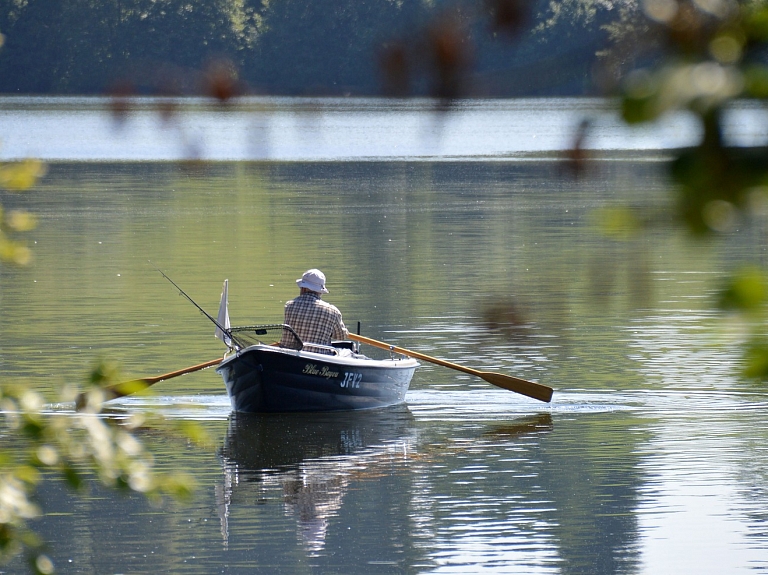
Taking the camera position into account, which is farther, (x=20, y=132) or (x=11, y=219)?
(x=20, y=132)

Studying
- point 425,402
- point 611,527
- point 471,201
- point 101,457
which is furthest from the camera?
point 471,201

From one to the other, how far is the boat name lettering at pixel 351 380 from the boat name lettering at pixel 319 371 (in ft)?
0.56

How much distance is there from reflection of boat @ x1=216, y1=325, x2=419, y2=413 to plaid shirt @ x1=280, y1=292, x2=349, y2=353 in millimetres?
116

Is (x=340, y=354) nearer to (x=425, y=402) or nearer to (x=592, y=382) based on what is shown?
(x=425, y=402)

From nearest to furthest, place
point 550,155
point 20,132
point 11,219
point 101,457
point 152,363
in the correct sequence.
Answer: point 101,457 → point 11,219 → point 152,363 → point 550,155 → point 20,132

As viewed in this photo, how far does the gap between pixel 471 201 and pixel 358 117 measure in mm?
84354

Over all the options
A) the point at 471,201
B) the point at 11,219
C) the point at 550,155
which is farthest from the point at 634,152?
the point at 11,219

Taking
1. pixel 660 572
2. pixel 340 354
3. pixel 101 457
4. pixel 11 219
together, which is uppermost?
pixel 11 219

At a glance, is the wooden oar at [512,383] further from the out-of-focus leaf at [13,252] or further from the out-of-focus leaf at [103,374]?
the out-of-focus leaf at [103,374]

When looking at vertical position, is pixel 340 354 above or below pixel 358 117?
below

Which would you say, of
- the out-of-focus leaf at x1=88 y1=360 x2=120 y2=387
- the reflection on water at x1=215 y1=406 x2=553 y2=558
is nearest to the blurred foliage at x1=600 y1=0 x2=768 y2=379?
the out-of-focus leaf at x1=88 y1=360 x2=120 y2=387

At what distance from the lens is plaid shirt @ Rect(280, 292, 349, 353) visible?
47.2ft

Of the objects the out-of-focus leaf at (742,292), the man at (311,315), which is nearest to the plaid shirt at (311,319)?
the man at (311,315)

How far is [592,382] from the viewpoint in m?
16.7
